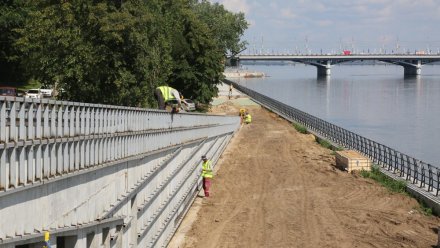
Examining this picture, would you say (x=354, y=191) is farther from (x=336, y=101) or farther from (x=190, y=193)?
(x=336, y=101)

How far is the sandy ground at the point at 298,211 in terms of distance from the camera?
19125 millimetres

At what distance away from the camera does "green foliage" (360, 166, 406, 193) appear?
86.0ft

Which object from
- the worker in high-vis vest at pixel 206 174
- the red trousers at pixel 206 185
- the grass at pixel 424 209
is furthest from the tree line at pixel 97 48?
the grass at pixel 424 209

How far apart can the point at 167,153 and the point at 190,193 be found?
5093mm

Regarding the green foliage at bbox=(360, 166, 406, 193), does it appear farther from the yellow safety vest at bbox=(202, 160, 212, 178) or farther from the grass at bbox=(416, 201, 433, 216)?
the yellow safety vest at bbox=(202, 160, 212, 178)

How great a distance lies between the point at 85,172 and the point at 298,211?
13611 mm

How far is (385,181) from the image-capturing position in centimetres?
2827

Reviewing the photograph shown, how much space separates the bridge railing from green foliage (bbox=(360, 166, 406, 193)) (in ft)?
1.78

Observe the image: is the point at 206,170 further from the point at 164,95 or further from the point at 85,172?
the point at 85,172

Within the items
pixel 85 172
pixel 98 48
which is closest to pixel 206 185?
pixel 98 48

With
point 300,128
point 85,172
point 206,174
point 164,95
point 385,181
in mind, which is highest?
point 164,95

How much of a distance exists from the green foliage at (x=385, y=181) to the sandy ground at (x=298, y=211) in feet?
1.41

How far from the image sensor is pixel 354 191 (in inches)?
1051

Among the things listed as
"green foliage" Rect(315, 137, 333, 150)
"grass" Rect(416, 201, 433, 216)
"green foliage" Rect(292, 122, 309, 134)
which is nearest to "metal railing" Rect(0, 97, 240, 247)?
"grass" Rect(416, 201, 433, 216)
